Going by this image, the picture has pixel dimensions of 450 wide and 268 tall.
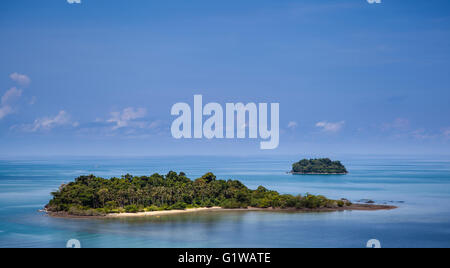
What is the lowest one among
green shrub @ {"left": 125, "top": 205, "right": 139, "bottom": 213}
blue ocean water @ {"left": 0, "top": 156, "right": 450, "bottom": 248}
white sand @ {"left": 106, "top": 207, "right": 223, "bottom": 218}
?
blue ocean water @ {"left": 0, "top": 156, "right": 450, "bottom": 248}

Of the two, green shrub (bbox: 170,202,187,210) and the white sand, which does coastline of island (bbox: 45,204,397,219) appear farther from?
green shrub (bbox: 170,202,187,210)

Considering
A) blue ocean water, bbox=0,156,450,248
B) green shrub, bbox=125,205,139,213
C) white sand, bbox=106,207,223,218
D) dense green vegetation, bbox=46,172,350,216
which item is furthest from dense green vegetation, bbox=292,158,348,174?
green shrub, bbox=125,205,139,213

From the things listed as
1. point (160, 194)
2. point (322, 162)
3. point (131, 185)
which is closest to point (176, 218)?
point (160, 194)

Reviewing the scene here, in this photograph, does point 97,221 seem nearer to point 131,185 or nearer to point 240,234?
point 131,185

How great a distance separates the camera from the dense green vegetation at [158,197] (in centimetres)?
3131

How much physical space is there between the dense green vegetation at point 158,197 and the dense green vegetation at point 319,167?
44058mm

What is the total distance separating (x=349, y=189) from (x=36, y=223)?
3089cm

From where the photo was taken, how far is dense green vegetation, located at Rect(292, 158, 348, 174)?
3088 inches

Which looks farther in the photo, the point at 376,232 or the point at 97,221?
the point at 97,221

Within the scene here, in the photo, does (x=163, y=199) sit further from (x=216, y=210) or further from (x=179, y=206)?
(x=216, y=210)

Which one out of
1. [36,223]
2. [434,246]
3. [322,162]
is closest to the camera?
[434,246]

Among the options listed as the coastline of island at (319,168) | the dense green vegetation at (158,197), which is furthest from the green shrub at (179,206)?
the coastline of island at (319,168)
